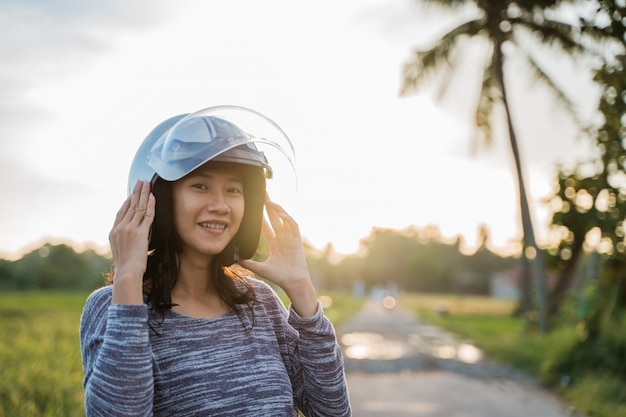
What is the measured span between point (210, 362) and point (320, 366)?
1.12 ft

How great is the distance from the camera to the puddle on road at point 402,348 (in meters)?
12.6

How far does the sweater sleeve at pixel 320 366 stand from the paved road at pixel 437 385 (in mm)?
4931

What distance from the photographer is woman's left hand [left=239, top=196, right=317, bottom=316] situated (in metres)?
2.06

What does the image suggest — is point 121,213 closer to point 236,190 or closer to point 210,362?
point 236,190

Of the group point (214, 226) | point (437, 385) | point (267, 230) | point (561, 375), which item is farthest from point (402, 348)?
point (214, 226)

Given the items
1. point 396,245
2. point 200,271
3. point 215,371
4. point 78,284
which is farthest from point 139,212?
point 396,245

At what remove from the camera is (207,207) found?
1.95m

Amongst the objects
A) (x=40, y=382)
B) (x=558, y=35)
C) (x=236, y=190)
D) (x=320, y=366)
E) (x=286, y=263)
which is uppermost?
(x=558, y=35)

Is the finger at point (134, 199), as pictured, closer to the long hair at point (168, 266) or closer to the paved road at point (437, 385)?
the long hair at point (168, 266)

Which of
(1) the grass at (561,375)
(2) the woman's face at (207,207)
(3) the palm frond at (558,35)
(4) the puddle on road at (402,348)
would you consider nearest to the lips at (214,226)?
(2) the woman's face at (207,207)

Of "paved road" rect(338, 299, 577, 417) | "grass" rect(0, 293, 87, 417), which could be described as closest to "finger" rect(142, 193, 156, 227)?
"grass" rect(0, 293, 87, 417)

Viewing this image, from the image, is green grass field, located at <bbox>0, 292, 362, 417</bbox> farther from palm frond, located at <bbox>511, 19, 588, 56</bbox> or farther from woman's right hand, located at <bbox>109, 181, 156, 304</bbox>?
palm frond, located at <bbox>511, 19, 588, 56</bbox>

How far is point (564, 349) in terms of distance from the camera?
984 cm

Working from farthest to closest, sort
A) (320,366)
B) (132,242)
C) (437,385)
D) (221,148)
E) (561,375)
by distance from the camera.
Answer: (561,375) < (437,385) < (320,366) < (221,148) < (132,242)
